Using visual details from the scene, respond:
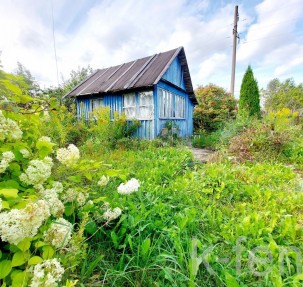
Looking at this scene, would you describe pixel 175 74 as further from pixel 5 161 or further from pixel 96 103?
pixel 5 161

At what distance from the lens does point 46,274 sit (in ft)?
2.37

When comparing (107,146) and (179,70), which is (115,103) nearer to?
(107,146)

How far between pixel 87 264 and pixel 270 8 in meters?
13.8

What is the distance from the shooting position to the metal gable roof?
288 inches

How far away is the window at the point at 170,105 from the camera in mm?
7780

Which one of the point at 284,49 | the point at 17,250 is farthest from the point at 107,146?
the point at 284,49

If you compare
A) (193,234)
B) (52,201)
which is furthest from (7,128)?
(193,234)

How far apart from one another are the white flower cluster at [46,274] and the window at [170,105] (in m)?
7.18

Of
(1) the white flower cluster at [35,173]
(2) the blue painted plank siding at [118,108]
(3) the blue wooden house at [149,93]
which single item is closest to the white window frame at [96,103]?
(3) the blue wooden house at [149,93]

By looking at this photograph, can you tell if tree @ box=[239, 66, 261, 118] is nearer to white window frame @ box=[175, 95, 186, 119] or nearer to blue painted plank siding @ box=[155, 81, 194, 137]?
blue painted plank siding @ box=[155, 81, 194, 137]

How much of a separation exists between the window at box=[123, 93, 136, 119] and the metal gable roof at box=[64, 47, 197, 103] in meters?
0.55

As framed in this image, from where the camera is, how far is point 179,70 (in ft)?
31.1

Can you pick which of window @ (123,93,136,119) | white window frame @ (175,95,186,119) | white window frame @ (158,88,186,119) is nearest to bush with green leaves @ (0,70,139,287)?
white window frame @ (158,88,186,119)

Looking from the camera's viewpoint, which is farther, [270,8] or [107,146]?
[270,8]
